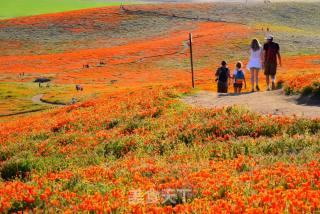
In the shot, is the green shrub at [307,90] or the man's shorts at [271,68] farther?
the man's shorts at [271,68]

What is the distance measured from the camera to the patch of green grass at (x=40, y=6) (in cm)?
16038

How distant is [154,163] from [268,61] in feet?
48.0

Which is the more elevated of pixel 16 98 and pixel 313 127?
pixel 313 127

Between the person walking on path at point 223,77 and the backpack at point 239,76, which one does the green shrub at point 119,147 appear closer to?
the backpack at point 239,76

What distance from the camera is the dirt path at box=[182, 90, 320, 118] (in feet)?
56.0

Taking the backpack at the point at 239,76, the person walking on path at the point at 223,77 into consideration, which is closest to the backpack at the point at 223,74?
the person walking on path at the point at 223,77

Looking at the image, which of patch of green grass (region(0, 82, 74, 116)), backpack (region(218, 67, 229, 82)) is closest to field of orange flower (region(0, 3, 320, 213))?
backpack (region(218, 67, 229, 82))

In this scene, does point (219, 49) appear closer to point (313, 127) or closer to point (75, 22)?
point (75, 22)

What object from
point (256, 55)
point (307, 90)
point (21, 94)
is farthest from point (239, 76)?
point (21, 94)

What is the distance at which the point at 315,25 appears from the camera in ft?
407

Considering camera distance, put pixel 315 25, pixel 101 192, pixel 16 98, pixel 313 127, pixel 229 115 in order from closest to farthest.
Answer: pixel 101 192 → pixel 313 127 → pixel 229 115 → pixel 16 98 → pixel 315 25

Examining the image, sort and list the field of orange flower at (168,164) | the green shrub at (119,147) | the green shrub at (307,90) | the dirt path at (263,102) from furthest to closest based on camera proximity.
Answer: the green shrub at (307,90)
the dirt path at (263,102)
the green shrub at (119,147)
the field of orange flower at (168,164)

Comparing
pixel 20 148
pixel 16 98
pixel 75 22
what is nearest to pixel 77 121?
pixel 20 148

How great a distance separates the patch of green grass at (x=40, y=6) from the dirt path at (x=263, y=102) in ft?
468
